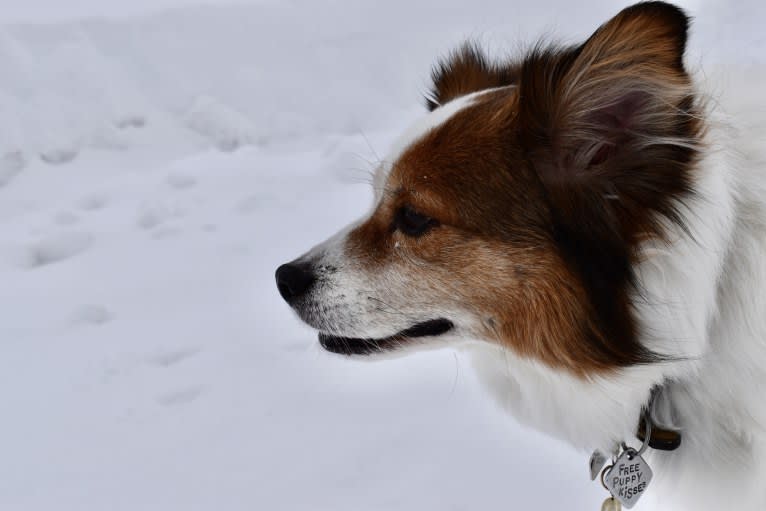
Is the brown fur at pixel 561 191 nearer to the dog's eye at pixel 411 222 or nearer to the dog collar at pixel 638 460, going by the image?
the dog's eye at pixel 411 222

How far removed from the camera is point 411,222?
2.00 metres

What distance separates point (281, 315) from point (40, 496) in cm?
125

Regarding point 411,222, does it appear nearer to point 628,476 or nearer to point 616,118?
point 616,118

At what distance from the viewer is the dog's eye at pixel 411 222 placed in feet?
6.45

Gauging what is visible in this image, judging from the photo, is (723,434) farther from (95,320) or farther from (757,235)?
(95,320)

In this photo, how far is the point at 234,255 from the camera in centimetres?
398

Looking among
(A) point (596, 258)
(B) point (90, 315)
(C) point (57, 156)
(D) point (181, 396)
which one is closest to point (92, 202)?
(C) point (57, 156)

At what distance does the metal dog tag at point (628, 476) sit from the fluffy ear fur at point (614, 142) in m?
0.32

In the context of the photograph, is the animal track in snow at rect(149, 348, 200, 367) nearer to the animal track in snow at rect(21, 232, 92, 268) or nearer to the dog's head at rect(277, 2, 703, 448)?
the animal track in snow at rect(21, 232, 92, 268)

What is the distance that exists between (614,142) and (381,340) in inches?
31.4

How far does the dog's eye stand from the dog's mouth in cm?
23

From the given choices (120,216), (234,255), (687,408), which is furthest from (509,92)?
(120,216)

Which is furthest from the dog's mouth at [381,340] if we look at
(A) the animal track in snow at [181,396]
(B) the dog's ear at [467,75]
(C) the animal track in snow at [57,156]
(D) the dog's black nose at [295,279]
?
(C) the animal track in snow at [57,156]

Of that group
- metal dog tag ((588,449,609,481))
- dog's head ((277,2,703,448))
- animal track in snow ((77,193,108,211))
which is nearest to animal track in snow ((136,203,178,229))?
animal track in snow ((77,193,108,211))
